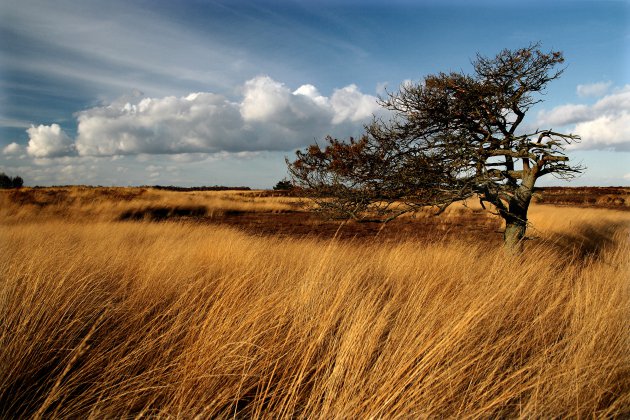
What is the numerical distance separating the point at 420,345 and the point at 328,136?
5320 mm

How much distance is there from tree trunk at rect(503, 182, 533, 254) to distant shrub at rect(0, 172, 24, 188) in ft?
141

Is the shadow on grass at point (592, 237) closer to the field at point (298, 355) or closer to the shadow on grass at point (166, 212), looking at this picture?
the field at point (298, 355)

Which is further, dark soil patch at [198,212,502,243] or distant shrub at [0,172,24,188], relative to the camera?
distant shrub at [0,172,24,188]

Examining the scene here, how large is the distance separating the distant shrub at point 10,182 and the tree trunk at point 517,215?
4283 centimetres

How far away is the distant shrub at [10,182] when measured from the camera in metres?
33.0

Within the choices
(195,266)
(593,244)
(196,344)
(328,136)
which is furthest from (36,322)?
(593,244)

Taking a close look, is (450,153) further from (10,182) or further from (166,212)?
(10,182)

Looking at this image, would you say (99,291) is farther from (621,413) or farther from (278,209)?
(278,209)

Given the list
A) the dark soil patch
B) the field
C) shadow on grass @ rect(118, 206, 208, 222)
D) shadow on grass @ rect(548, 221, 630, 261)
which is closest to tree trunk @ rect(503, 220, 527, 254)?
the field

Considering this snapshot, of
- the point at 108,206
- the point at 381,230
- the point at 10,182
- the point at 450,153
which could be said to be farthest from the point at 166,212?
the point at 10,182

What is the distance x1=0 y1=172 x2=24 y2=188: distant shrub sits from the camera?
108ft

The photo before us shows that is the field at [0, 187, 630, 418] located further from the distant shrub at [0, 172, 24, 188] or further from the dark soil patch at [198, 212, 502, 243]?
the distant shrub at [0, 172, 24, 188]

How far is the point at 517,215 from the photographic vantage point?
677 centimetres

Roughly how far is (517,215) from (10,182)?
4996 cm
